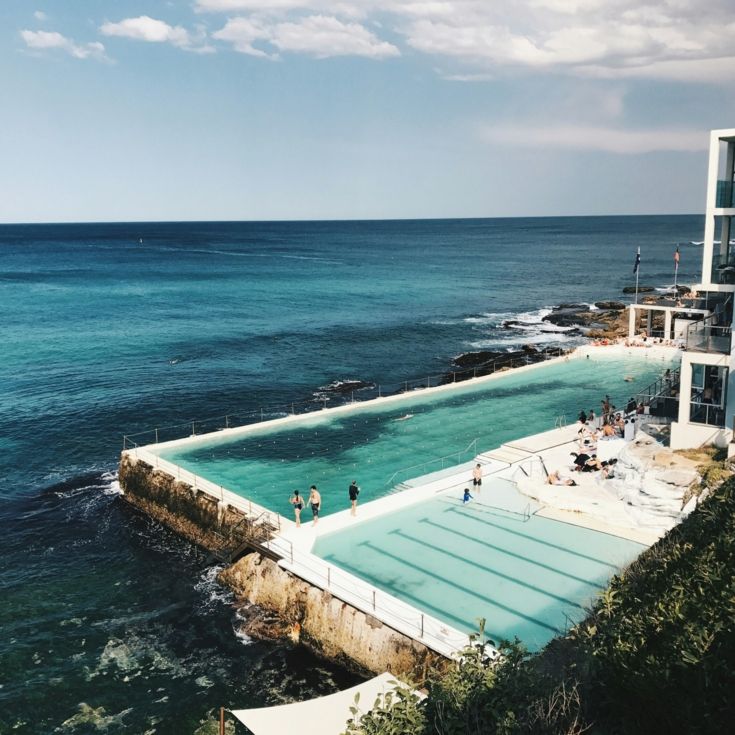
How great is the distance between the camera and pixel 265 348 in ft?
202

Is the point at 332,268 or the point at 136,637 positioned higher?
the point at 332,268

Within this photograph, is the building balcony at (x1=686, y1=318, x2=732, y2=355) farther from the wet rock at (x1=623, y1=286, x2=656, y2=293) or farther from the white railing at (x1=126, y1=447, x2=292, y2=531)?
the wet rock at (x1=623, y1=286, x2=656, y2=293)

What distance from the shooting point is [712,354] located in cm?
2523

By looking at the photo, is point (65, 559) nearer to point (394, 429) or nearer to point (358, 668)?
point (358, 668)

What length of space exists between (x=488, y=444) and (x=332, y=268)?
367 ft

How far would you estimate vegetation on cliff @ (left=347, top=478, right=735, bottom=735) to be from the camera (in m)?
8.11

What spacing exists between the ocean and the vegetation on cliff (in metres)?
8.81

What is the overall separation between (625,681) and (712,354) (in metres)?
19.3

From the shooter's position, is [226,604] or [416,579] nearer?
[416,579]

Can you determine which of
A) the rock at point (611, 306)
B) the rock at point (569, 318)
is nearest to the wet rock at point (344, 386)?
the rock at point (569, 318)

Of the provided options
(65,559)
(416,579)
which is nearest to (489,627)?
(416,579)

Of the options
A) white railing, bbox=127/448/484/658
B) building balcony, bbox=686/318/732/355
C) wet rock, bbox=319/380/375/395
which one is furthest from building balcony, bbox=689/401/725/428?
wet rock, bbox=319/380/375/395

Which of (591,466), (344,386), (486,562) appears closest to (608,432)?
(591,466)

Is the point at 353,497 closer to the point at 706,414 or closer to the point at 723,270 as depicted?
the point at 706,414
